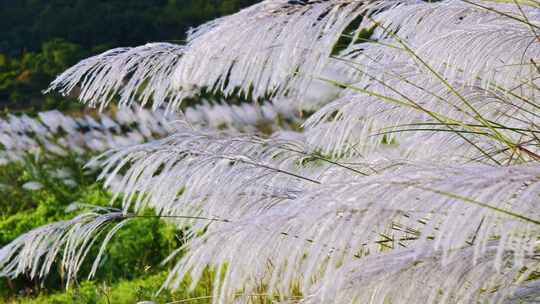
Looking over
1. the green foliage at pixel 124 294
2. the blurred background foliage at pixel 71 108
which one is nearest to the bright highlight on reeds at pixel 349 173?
the blurred background foliage at pixel 71 108

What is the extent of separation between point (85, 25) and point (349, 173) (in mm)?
15924

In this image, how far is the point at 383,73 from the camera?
2156 mm

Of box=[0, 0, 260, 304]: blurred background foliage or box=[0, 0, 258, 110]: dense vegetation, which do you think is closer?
box=[0, 0, 260, 304]: blurred background foliage

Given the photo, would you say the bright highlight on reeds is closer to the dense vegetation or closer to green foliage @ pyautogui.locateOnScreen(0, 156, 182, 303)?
green foliage @ pyautogui.locateOnScreen(0, 156, 182, 303)

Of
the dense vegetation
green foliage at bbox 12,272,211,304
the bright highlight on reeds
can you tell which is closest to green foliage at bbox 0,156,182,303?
green foliage at bbox 12,272,211,304

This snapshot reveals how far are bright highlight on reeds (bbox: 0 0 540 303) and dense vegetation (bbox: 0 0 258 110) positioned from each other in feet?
42.7

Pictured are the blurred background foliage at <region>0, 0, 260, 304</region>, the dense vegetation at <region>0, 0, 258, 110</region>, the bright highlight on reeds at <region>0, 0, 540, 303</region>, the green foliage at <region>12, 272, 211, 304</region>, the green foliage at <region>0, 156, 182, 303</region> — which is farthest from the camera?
the dense vegetation at <region>0, 0, 258, 110</region>

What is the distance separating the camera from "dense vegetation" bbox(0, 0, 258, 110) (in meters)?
15.1

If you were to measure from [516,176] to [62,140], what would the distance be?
6.65 m

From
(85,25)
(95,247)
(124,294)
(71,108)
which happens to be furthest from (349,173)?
(85,25)

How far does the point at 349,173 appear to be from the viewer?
6.81 feet

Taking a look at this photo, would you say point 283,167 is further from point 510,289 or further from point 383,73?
point 510,289

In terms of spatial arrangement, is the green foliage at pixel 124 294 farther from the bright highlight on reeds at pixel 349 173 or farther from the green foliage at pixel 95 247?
the bright highlight on reeds at pixel 349 173

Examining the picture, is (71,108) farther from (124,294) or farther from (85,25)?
(124,294)
